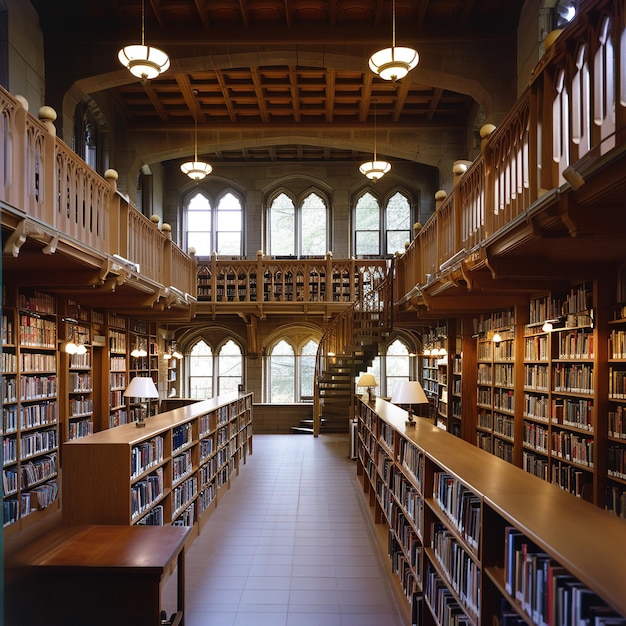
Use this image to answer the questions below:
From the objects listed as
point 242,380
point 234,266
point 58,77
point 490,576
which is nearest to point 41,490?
point 490,576

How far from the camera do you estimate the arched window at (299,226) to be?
52.8 feet

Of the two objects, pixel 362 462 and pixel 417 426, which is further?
pixel 362 462

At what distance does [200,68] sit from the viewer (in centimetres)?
986

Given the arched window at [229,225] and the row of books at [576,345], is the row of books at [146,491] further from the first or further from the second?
the arched window at [229,225]

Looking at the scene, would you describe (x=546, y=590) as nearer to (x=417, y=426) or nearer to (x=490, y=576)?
(x=490, y=576)

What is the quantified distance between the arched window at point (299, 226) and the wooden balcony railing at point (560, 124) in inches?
417

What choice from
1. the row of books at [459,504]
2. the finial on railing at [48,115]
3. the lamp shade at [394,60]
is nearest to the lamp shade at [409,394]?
the row of books at [459,504]

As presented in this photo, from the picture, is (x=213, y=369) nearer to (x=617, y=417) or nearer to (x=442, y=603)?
(x=617, y=417)

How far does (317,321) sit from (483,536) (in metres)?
12.5

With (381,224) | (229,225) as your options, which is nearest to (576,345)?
(381,224)

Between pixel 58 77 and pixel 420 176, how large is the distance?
9.12 meters

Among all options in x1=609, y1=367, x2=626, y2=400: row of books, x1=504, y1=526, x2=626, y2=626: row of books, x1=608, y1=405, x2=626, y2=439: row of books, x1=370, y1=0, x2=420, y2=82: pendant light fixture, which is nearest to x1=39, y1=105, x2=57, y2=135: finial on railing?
x1=370, y1=0, x2=420, y2=82: pendant light fixture

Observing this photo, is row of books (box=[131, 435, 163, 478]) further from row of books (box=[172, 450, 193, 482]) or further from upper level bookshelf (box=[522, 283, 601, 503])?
upper level bookshelf (box=[522, 283, 601, 503])

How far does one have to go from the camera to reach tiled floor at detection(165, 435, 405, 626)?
4.45m
